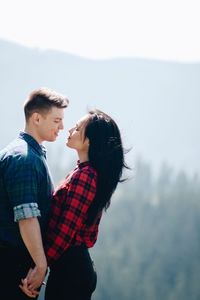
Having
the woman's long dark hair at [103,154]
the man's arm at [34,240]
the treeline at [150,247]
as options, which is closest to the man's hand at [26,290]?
the man's arm at [34,240]

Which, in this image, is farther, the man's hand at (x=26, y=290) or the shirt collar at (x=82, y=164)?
the shirt collar at (x=82, y=164)

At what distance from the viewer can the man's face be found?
4.31 metres

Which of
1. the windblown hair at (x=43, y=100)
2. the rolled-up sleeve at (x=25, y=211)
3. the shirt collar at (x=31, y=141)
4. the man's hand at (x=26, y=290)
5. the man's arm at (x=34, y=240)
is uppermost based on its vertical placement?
the windblown hair at (x=43, y=100)

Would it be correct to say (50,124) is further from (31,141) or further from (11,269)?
(11,269)

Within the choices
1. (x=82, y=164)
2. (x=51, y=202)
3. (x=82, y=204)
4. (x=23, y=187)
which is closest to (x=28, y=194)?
(x=23, y=187)

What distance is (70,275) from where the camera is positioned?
420cm

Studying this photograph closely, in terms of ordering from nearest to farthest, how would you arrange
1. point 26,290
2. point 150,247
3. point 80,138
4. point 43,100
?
1. point 26,290
2. point 43,100
3. point 80,138
4. point 150,247

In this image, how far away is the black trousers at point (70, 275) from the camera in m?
4.21

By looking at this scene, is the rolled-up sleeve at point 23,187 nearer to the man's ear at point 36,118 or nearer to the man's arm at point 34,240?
the man's arm at point 34,240

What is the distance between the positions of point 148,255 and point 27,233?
112m

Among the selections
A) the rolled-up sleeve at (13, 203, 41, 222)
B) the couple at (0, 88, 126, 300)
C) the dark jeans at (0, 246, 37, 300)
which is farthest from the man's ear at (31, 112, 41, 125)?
the dark jeans at (0, 246, 37, 300)

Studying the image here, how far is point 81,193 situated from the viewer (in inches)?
165

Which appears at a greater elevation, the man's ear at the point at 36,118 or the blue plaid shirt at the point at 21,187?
the man's ear at the point at 36,118

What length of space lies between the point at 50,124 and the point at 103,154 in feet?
1.41
